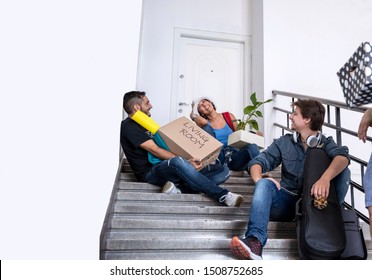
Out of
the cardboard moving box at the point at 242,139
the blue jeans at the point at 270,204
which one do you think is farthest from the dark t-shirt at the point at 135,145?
the blue jeans at the point at 270,204

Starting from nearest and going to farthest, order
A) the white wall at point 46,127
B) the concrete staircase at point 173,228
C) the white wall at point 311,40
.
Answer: the white wall at point 46,127
the concrete staircase at point 173,228
the white wall at point 311,40

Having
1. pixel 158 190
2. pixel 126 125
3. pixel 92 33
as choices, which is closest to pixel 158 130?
pixel 126 125

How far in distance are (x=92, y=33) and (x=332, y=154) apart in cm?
133

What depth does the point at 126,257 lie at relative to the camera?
136 centimetres

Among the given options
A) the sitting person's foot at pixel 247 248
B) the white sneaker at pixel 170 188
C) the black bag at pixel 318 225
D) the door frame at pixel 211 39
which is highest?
the door frame at pixel 211 39

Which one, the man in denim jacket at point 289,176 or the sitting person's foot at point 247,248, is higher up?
the man in denim jacket at point 289,176

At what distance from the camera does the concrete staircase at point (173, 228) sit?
141cm

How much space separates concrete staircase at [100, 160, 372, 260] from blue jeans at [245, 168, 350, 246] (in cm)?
7

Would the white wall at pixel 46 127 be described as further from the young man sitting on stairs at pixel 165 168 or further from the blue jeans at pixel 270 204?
the young man sitting on stairs at pixel 165 168

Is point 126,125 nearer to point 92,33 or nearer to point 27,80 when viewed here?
point 92,33

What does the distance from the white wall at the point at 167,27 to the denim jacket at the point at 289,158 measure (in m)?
2.16

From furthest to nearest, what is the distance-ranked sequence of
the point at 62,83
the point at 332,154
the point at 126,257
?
the point at 332,154 → the point at 126,257 → the point at 62,83

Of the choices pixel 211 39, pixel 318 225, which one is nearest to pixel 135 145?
pixel 318 225

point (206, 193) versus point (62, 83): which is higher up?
point (62, 83)
